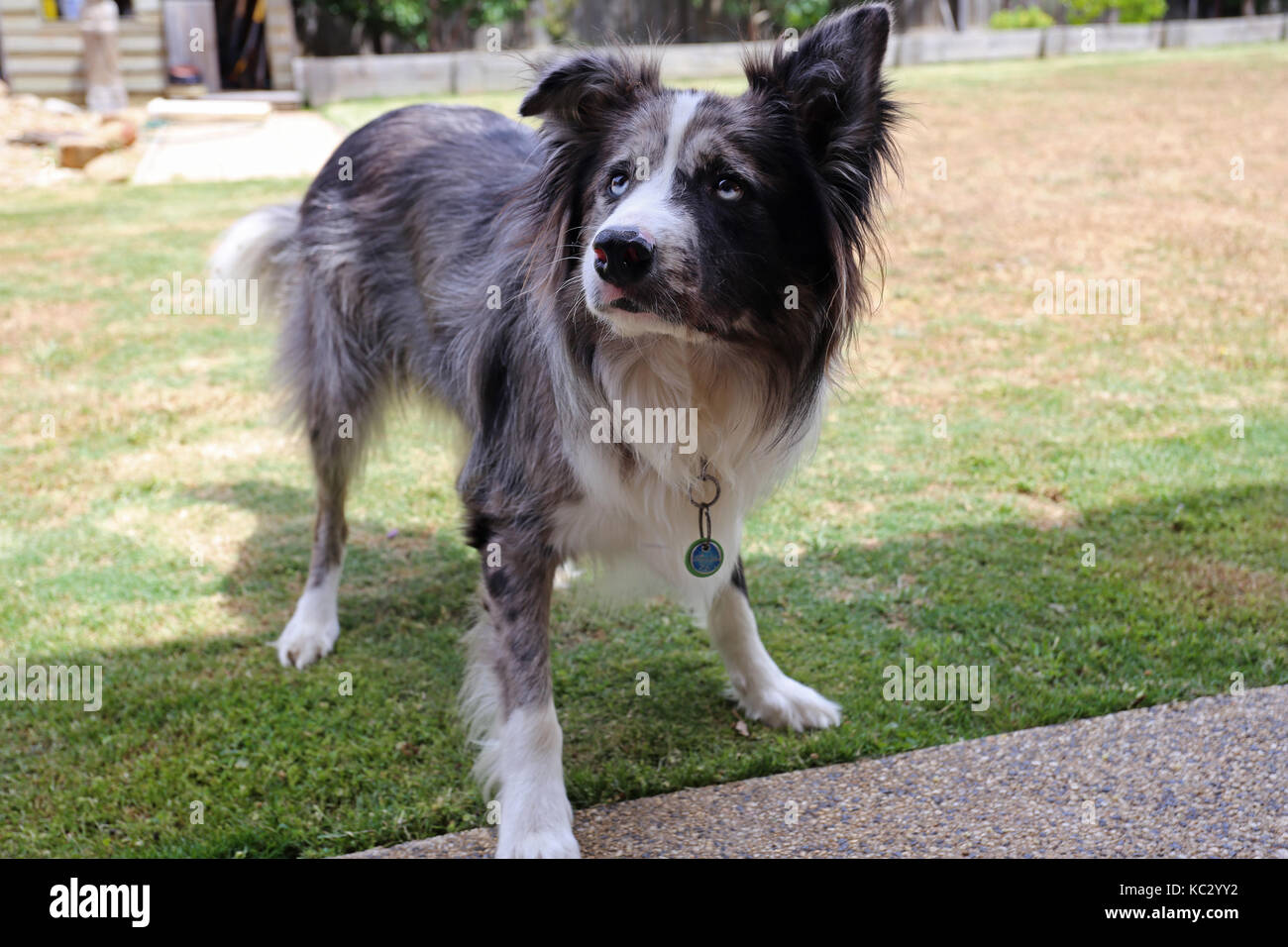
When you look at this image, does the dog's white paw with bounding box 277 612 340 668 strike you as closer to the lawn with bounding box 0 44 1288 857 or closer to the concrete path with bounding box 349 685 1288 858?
the lawn with bounding box 0 44 1288 857

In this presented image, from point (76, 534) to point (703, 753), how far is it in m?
3.29

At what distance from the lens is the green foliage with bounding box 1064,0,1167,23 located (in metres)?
20.8

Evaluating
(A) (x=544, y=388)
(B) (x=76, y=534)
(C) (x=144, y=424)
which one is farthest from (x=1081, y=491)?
(C) (x=144, y=424)

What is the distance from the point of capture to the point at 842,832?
9.99 feet

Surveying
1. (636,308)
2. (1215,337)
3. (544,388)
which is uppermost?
A: (636,308)

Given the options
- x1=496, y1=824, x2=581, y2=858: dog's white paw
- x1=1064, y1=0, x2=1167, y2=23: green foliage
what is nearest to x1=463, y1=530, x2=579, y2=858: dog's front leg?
x1=496, y1=824, x2=581, y2=858: dog's white paw

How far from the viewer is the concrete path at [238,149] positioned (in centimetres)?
1269

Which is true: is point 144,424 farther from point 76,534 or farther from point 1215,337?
point 1215,337

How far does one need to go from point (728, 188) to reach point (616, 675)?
1909 millimetres

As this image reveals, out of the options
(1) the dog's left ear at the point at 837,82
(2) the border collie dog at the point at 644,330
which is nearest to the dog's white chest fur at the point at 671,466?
(2) the border collie dog at the point at 644,330

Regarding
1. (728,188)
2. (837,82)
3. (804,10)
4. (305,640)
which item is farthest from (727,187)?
(804,10)

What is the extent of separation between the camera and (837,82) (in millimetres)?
2814

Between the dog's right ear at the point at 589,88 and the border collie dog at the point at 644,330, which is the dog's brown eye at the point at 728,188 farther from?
the dog's right ear at the point at 589,88

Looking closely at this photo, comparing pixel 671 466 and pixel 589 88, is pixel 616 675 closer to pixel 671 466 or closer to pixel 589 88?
pixel 671 466
